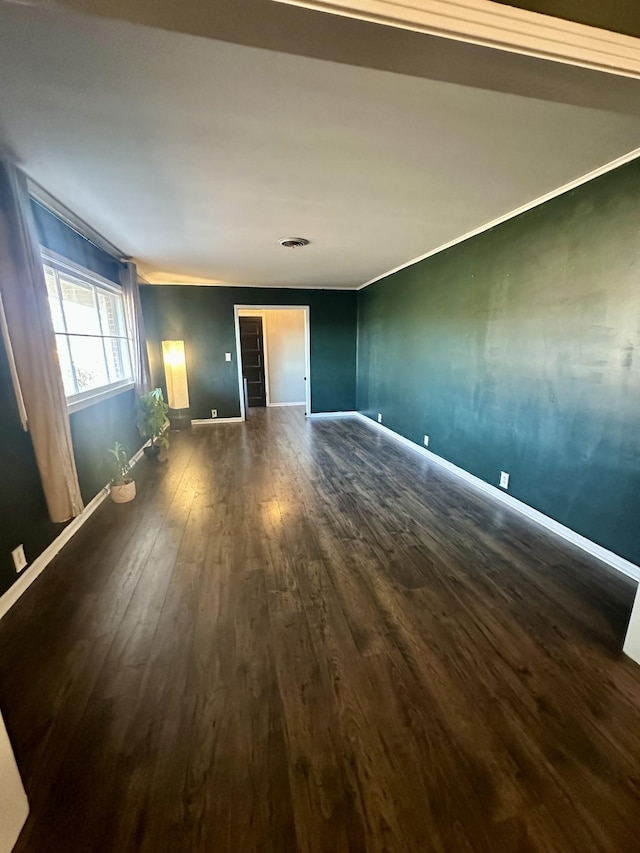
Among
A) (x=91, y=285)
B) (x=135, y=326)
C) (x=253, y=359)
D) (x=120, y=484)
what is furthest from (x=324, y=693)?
(x=253, y=359)

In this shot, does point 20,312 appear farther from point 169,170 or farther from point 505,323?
point 505,323

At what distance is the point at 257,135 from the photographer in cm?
175

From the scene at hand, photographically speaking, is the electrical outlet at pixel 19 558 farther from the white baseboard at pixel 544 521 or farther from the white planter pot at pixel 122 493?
the white baseboard at pixel 544 521

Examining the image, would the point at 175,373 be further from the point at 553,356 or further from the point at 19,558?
the point at 553,356

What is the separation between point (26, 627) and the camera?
1820 millimetres

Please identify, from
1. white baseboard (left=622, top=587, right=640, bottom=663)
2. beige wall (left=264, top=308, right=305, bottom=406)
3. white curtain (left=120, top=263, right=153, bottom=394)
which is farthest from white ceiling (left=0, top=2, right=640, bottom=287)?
beige wall (left=264, top=308, right=305, bottom=406)

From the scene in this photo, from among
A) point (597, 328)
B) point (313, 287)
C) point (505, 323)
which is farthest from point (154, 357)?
point (597, 328)

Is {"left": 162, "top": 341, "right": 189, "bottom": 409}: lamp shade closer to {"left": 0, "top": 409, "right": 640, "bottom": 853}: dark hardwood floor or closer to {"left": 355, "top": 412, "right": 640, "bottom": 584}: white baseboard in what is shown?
{"left": 0, "top": 409, "right": 640, "bottom": 853}: dark hardwood floor

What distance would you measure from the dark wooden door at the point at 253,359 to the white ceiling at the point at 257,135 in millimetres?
4689

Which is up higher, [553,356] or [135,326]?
[135,326]

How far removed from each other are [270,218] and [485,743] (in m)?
3.48

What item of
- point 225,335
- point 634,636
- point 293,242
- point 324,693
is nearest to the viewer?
point 324,693

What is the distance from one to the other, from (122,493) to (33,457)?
1.14 metres

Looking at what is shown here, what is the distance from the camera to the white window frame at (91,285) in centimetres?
278
